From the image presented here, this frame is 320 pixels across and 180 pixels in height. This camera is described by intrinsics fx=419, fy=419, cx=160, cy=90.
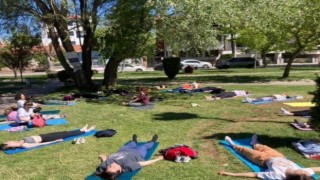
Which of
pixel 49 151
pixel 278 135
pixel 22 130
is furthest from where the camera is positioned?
pixel 22 130

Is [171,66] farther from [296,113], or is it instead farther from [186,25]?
[296,113]

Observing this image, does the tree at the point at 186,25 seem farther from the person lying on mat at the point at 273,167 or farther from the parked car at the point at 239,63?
the parked car at the point at 239,63

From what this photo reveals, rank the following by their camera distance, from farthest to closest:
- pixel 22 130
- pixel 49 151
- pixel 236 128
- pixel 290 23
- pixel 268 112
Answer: pixel 290 23 → pixel 268 112 → pixel 22 130 → pixel 236 128 → pixel 49 151

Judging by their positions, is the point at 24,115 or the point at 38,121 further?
the point at 24,115

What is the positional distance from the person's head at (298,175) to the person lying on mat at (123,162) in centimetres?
245

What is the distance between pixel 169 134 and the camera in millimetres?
9953

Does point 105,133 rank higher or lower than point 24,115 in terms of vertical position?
lower

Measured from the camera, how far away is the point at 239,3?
16.5 meters

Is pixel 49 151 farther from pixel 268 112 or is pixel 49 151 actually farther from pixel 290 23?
pixel 290 23

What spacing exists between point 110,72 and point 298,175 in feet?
55.3

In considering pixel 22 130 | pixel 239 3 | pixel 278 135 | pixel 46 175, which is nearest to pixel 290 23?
pixel 239 3

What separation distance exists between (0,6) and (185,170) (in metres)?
14.1

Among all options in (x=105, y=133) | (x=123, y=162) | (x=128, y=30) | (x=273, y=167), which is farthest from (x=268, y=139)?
(x=128, y=30)

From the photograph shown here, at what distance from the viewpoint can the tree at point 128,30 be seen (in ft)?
56.5
